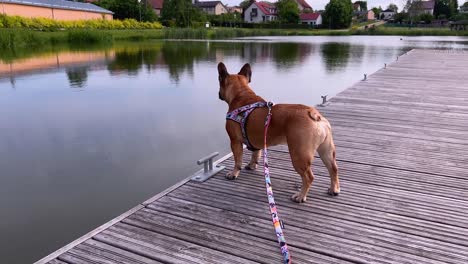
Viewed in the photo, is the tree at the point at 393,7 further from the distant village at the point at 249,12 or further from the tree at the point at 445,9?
the tree at the point at 445,9

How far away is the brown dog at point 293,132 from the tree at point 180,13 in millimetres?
65333

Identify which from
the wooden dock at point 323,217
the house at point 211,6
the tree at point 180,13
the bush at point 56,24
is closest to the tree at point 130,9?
the tree at point 180,13

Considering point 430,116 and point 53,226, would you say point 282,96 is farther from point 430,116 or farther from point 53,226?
point 53,226

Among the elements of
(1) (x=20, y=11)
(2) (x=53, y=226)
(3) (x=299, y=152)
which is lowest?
(2) (x=53, y=226)

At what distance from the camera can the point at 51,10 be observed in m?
51.8

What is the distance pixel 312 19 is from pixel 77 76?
86316 mm

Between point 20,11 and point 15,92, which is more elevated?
point 20,11

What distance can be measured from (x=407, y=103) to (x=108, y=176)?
672cm

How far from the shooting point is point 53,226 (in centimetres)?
481

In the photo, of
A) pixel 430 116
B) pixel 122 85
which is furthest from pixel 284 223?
pixel 122 85

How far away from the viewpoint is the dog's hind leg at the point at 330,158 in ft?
12.3

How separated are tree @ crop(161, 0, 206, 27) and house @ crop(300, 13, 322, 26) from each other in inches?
1416

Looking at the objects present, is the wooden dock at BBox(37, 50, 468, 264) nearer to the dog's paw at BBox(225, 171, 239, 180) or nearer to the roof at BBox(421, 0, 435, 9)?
the dog's paw at BBox(225, 171, 239, 180)

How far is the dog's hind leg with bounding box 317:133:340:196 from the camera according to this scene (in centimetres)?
374
